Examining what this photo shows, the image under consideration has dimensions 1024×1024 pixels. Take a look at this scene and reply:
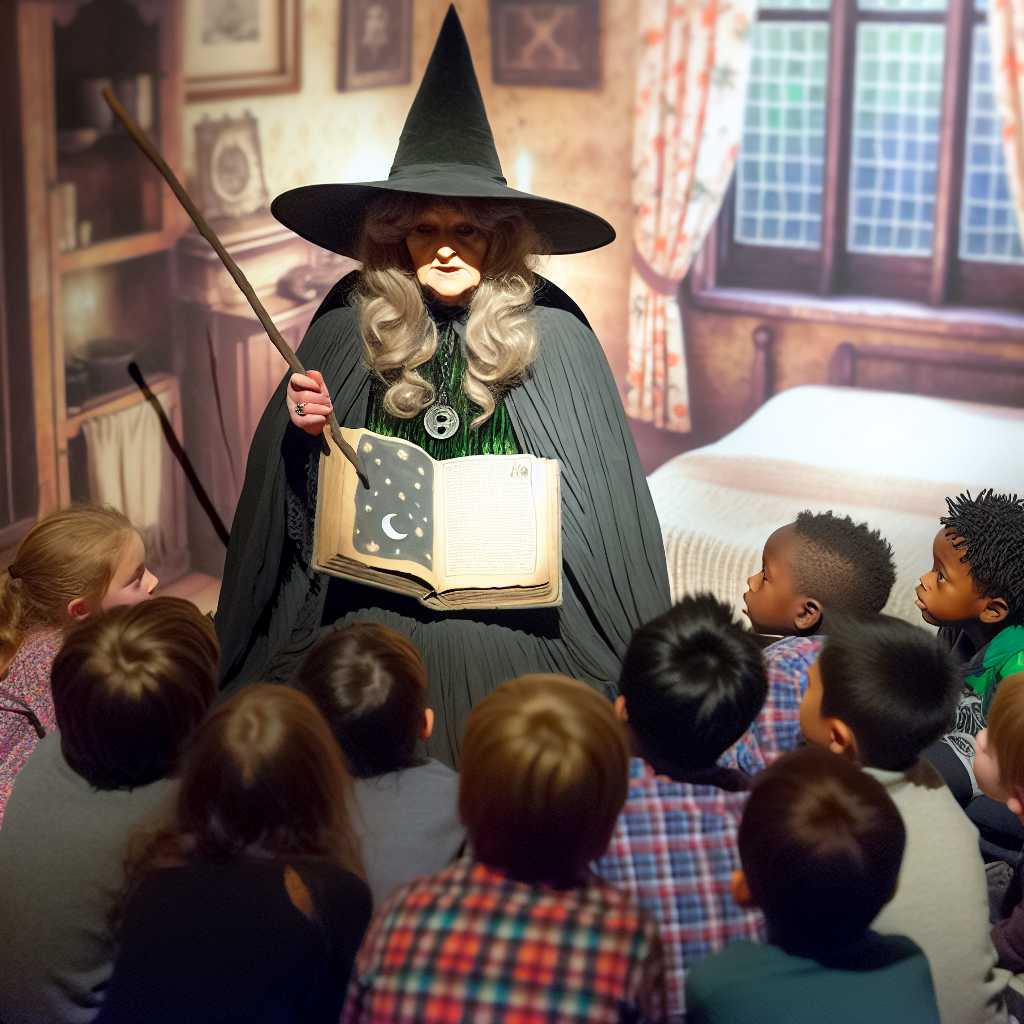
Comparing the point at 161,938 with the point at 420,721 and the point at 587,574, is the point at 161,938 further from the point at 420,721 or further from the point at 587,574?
the point at 587,574

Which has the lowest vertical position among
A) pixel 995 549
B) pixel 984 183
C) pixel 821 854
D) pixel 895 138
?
pixel 821 854

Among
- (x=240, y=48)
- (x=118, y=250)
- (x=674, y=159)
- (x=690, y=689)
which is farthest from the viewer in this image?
(x=674, y=159)

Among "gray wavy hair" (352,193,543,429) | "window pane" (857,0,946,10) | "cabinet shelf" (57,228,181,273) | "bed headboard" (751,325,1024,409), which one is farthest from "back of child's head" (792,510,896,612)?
"cabinet shelf" (57,228,181,273)

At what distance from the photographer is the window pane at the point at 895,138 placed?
363 cm

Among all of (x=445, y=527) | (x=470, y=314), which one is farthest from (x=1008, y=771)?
(x=470, y=314)

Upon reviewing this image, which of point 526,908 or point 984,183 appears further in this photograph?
point 984,183

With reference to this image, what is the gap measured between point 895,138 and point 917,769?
8.33 feet

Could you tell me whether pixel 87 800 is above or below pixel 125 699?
below

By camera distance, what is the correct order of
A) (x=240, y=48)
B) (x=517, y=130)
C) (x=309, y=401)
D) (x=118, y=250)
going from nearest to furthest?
(x=309, y=401), (x=118, y=250), (x=240, y=48), (x=517, y=130)

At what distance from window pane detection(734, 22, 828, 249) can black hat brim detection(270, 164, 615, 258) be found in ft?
4.42

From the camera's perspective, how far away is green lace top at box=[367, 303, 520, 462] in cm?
255

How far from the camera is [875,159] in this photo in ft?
12.3

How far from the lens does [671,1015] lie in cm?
151

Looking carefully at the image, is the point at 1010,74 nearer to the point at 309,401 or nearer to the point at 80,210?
the point at 309,401
